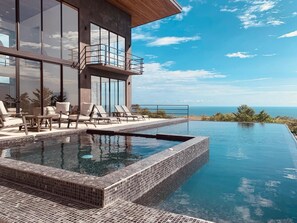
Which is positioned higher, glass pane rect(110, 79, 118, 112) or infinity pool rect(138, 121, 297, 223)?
glass pane rect(110, 79, 118, 112)

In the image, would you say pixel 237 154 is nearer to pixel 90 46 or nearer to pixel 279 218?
pixel 279 218

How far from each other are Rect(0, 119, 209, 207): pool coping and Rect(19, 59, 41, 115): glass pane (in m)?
5.71

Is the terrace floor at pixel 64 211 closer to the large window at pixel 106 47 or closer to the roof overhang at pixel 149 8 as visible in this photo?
the large window at pixel 106 47

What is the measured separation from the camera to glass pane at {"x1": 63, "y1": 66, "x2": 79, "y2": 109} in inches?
414

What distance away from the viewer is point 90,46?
38.7 ft

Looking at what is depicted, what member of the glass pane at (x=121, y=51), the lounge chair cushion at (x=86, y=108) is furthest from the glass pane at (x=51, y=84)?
the glass pane at (x=121, y=51)

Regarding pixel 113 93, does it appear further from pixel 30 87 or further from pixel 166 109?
pixel 30 87

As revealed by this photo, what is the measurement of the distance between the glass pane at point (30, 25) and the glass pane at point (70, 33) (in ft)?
3.95

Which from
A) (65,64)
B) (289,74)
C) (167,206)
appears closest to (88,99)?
(65,64)

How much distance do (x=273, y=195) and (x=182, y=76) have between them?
3009 cm

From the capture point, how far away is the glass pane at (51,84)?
965 centimetres

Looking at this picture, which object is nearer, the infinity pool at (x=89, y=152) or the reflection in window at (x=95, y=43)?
the infinity pool at (x=89, y=152)

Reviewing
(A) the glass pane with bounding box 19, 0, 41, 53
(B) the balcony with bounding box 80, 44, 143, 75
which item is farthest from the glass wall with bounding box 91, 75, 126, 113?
(A) the glass pane with bounding box 19, 0, 41, 53

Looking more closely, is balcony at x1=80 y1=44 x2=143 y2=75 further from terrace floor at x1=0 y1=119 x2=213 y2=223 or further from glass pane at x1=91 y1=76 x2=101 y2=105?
terrace floor at x1=0 y1=119 x2=213 y2=223
